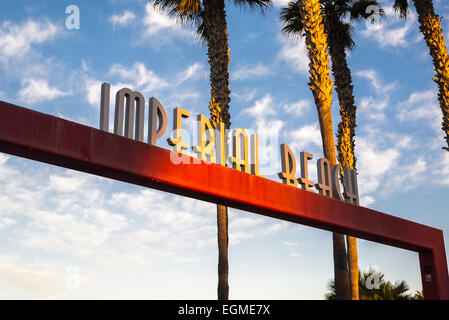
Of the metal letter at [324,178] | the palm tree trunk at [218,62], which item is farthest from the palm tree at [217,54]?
the metal letter at [324,178]

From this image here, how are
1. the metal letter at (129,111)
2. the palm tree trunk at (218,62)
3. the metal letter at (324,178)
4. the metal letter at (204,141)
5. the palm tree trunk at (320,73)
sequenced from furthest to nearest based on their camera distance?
1. the palm tree trunk at (320,73)
2. the palm tree trunk at (218,62)
3. the metal letter at (324,178)
4. the metal letter at (204,141)
5. the metal letter at (129,111)

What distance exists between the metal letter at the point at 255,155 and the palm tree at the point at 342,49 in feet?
28.4

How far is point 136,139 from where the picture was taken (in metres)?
9.77

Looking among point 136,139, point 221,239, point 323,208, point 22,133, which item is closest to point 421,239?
point 323,208

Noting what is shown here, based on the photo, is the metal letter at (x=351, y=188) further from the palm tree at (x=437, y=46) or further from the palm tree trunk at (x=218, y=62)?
the palm tree at (x=437, y=46)

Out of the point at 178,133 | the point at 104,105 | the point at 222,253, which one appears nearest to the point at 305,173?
the point at 178,133

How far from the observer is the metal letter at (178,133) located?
10.1 meters

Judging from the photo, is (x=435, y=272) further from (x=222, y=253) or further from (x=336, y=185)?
(x=222, y=253)

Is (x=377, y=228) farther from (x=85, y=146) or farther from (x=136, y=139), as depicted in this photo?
(x=85, y=146)

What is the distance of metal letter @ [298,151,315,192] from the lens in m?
12.5

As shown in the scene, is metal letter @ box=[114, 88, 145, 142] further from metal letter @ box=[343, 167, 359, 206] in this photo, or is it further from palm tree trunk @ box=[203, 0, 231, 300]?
palm tree trunk @ box=[203, 0, 231, 300]
